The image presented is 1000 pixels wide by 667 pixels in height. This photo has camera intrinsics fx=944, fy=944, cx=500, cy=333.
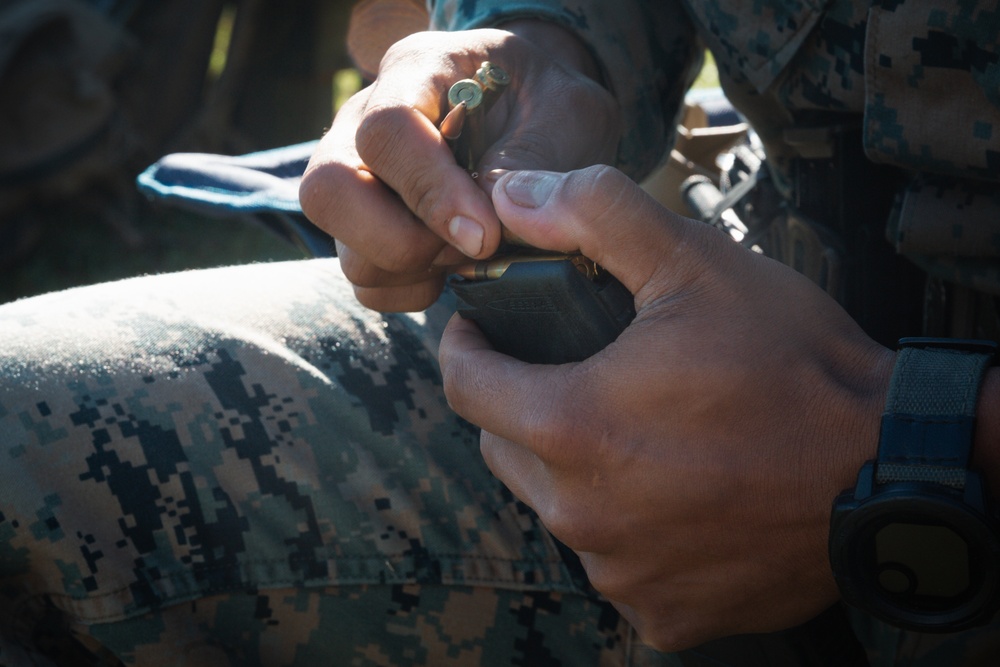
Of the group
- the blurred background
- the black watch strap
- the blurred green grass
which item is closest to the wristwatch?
the black watch strap

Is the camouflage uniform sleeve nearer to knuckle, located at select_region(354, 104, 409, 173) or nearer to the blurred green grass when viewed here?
knuckle, located at select_region(354, 104, 409, 173)

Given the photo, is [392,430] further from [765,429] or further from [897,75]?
[897,75]

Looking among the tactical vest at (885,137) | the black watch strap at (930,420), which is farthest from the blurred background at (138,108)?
the black watch strap at (930,420)

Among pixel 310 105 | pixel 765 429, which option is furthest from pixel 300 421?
pixel 310 105

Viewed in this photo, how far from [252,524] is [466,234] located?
1.33ft

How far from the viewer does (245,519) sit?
1.05 metres

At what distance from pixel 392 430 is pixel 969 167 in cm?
72

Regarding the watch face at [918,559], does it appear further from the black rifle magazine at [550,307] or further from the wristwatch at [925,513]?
the black rifle magazine at [550,307]

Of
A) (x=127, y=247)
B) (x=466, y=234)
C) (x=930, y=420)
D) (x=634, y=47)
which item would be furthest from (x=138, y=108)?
(x=930, y=420)

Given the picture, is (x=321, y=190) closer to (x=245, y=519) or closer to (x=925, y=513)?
(x=245, y=519)

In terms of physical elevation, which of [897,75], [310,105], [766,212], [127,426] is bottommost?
[310,105]

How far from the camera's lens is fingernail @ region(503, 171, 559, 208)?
0.87 metres

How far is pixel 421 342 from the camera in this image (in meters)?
1.24

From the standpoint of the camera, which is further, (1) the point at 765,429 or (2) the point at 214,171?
(2) the point at 214,171
